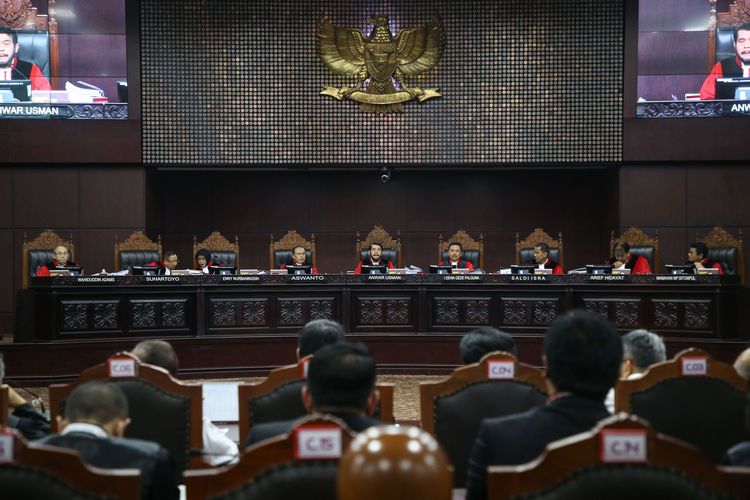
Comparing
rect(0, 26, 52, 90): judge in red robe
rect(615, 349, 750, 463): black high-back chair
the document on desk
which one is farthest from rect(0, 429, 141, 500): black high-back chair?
rect(0, 26, 52, 90): judge in red robe

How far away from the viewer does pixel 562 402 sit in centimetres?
185

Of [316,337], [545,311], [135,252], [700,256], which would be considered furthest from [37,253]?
[700,256]

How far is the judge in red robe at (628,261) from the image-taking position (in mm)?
8273

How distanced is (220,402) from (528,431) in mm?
4625

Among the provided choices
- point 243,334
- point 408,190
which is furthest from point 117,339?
point 408,190

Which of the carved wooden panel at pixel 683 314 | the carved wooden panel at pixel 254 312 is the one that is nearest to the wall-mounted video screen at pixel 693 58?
the carved wooden panel at pixel 683 314

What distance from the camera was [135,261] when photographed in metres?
8.83

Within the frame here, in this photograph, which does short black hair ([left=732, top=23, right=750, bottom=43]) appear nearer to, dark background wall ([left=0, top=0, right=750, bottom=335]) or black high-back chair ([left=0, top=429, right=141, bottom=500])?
dark background wall ([left=0, top=0, right=750, bottom=335])

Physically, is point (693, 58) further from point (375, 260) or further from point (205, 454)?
point (205, 454)

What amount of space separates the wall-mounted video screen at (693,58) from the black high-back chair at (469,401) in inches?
332

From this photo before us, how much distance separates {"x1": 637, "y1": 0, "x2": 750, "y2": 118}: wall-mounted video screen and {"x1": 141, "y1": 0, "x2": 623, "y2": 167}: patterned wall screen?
62 cm

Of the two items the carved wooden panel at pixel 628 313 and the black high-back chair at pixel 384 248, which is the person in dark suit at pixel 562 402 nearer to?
the carved wooden panel at pixel 628 313

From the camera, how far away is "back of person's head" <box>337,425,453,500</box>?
2.90 ft

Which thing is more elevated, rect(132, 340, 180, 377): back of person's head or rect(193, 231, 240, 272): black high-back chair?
rect(193, 231, 240, 272): black high-back chair
